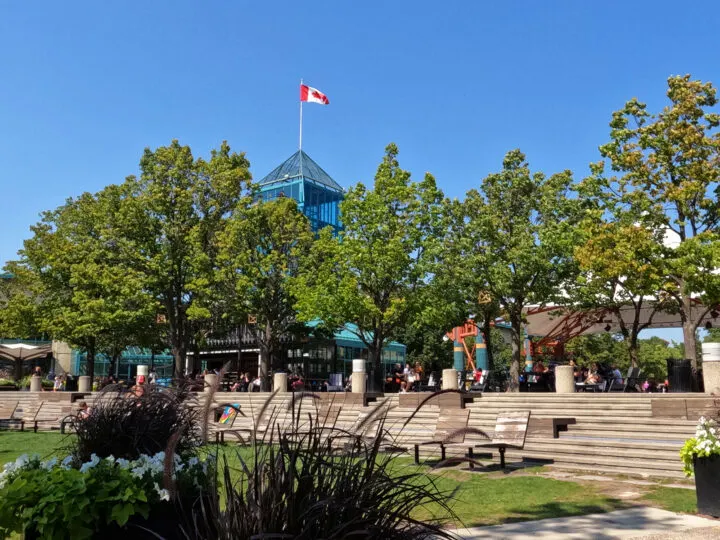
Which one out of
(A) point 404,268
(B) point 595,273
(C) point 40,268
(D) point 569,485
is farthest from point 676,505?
(C) point 40,268

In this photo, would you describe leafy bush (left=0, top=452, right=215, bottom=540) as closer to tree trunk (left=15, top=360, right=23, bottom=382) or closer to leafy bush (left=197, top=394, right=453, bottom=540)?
leafy bush (left=197, top=394, right=453, bottom=540)

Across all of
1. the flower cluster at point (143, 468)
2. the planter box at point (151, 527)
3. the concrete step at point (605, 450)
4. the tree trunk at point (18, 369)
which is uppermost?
the tree trunk at point (18, 369)

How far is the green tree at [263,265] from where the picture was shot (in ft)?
99.3

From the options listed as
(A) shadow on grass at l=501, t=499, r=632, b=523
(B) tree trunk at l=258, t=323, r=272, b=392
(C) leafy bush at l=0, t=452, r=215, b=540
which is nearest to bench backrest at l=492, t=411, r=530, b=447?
(A) shadow on grass at l=501, t=499, r=632, b=523

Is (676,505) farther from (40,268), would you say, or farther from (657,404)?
(40,268)

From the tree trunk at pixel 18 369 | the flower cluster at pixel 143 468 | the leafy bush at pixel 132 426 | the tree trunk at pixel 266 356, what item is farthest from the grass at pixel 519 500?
the tree trunk at pixel 18 369

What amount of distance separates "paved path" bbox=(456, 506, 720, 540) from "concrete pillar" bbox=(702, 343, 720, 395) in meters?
9.79

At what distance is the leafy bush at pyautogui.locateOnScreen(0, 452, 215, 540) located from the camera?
3.74m

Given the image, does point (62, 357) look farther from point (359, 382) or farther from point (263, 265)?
point (359, 382)

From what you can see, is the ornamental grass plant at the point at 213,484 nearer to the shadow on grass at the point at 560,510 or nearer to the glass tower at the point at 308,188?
the shadow on grass at the point at 560,510

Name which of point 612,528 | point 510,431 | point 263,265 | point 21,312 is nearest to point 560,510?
point 612,528

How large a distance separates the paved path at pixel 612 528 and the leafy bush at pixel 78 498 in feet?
9.19

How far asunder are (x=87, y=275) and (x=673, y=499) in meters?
30.8

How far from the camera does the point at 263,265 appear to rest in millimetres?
30375
